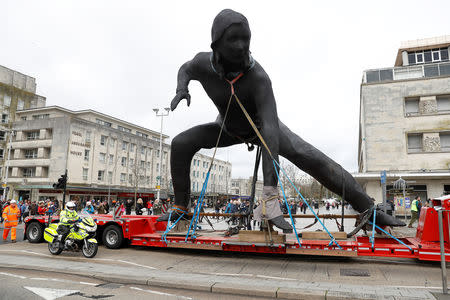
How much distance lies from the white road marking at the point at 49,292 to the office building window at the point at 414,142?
30.9 m

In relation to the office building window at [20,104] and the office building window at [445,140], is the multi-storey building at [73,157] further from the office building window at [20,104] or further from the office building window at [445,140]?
the office building window at [445,140]

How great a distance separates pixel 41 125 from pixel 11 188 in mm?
8688

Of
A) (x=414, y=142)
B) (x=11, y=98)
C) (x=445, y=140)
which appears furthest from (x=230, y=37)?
(x=11, y=98)

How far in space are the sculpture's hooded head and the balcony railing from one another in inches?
1151

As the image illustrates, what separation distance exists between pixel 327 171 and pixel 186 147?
3.26 meters

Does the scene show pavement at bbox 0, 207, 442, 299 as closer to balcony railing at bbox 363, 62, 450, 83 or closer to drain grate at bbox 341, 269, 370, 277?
drain grate at bbox 341, 269, 370, 277

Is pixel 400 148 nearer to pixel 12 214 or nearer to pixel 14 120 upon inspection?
pixel 12 214

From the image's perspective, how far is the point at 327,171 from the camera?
24.1ft

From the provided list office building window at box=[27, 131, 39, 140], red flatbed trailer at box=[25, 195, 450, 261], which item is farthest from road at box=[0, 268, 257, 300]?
office building window at box=[27, 131, 39, 140]

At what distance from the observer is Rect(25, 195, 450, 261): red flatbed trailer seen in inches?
262

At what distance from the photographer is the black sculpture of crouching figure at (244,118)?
19.9 feet

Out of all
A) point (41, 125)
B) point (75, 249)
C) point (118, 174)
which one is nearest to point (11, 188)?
point (41, 125)

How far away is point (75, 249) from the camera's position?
9172 mm

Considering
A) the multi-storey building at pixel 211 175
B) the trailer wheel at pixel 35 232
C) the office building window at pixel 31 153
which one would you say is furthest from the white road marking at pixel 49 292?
the multi-storey building at pixel 211 175
